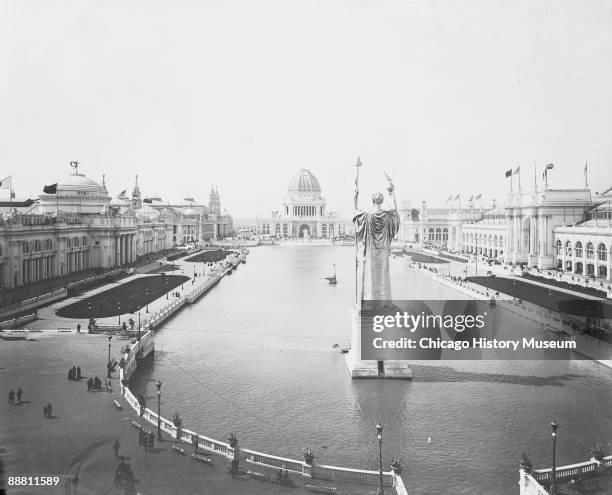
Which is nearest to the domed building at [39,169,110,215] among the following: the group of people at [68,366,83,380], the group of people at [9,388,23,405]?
the group of people at [68,366,83,380]

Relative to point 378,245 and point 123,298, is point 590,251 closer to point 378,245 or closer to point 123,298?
point 378,245

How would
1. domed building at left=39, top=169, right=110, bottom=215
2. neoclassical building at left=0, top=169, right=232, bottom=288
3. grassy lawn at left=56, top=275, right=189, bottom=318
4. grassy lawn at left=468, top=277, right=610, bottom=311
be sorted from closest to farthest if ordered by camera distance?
grassy lawn at left=56, top=275, right=189, bottom=318, grassy lawn at left=468, top=277, right=610, bottom=311, neoclassical building at left=0, top=169, right=232, bottom=288, domed building at left=39, top=169, right=110, bottom=215

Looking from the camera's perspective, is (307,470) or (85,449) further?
(85,449)

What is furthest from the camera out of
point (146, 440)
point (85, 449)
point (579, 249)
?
point (579, 249)

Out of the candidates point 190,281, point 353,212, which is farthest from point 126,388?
point 190,281

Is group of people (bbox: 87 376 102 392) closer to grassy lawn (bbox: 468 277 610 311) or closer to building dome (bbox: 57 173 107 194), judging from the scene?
grassy lawn (bbox: 468 277 610 311)

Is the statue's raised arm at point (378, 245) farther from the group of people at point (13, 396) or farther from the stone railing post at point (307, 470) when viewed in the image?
the group of people at point (13, 396)

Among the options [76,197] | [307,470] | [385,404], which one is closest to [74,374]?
[307,470]
